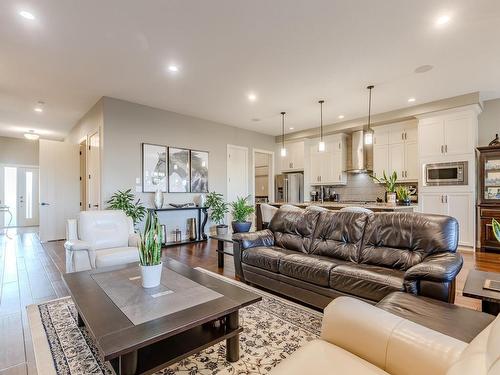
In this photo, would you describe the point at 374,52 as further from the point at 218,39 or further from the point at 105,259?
the point at 105,259

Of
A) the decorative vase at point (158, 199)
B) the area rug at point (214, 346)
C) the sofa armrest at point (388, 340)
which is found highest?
the decorative vase at point (158, 199)

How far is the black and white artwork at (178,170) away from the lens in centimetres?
588

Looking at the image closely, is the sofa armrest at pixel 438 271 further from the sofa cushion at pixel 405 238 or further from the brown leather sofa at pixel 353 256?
the sofa cushion at pixel 405 238

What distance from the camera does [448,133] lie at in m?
5.25

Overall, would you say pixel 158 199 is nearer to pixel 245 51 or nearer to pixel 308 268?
pixel 245 51

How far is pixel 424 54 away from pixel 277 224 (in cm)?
291

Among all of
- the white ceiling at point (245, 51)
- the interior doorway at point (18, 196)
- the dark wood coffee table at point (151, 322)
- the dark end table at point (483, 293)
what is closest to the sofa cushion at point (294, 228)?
the dark wood coffee table at point (151, 322)

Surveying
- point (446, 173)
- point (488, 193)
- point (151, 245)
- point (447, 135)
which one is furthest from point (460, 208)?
point (151, 245)

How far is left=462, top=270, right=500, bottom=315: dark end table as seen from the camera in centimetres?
163

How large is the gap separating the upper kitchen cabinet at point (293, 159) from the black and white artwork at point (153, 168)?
3780mm

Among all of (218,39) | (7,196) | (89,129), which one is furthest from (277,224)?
(7,196)

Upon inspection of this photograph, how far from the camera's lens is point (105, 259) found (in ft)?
9.95

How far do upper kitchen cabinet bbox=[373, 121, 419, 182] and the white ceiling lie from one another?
3.34 feet

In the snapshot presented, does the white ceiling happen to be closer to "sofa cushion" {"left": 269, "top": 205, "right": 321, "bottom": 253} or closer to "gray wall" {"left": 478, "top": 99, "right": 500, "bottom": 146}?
"gray wall" {"left": 478, "top": 99, "right": 500, "bottom": 146}
